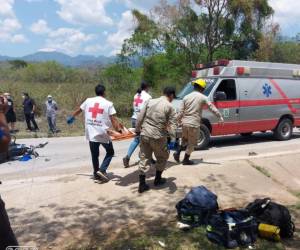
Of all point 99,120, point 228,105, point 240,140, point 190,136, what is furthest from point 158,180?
point 240,140

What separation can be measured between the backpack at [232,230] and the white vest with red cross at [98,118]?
284 cm

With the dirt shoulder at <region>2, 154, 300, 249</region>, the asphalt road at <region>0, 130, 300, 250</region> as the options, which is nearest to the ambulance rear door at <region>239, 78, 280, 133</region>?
the asphalt road at <region>0, 130, 300, 250</region>

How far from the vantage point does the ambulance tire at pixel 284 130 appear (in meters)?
12.6

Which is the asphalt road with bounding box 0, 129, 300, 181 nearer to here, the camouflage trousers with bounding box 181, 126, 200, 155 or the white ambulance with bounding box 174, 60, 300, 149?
the white ambulance with bounding box 174, 60, 300, 149

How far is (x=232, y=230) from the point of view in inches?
198

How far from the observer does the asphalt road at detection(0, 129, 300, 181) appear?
934cm

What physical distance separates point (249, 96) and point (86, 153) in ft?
15.4

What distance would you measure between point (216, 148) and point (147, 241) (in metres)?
6.66

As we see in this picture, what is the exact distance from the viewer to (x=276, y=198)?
22.8 feet

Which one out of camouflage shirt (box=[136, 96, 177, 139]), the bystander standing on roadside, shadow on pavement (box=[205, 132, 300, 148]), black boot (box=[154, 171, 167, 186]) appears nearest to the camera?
the bystander standing on roadside

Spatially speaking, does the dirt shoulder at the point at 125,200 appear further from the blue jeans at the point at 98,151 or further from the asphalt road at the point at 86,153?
the asphalt road at the point at 86,153

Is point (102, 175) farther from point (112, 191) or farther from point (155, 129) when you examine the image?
point (155, 129)

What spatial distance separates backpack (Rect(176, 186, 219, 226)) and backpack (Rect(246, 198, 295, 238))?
20.5 inches

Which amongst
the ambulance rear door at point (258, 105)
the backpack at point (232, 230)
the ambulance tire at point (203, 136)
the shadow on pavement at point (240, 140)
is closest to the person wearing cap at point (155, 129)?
the backpack at point (232, 230)
